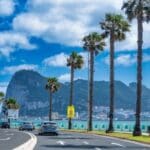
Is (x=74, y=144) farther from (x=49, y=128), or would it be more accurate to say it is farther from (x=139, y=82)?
(x=49, y=128)

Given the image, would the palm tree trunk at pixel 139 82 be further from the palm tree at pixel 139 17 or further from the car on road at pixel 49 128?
the car on road at pixel 49 128

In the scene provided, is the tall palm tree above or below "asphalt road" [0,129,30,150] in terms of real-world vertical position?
above

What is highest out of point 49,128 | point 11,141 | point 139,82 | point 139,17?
point 139,17

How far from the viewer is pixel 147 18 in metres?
60.0

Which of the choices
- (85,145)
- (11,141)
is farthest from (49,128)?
(85,145)

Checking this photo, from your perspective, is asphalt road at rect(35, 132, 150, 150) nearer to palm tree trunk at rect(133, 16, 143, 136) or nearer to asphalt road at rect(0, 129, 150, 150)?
asphalt road at rect(0, 129, 150, 150)

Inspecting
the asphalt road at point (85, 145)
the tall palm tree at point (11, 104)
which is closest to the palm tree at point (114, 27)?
the asphalt road at point (85, 145)

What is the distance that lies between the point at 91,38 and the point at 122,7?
34.0 meters

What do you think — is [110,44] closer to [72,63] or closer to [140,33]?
A: [140,33]

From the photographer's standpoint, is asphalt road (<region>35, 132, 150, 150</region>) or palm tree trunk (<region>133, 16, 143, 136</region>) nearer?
asphalt road (<region>35, 132, 150, 150</region>)

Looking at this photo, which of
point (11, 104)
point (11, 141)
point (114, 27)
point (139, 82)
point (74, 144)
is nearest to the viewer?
point (74, 144)

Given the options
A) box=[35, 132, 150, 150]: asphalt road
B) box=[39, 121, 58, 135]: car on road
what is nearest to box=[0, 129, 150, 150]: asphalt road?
box=[35, 132, 150, 150]: asphalt road

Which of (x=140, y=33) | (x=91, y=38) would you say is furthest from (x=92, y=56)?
(x=140, y=33)

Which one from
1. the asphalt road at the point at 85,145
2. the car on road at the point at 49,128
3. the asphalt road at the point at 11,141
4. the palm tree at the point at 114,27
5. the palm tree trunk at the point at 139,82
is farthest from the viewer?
the palm tree at the point at 114,27
